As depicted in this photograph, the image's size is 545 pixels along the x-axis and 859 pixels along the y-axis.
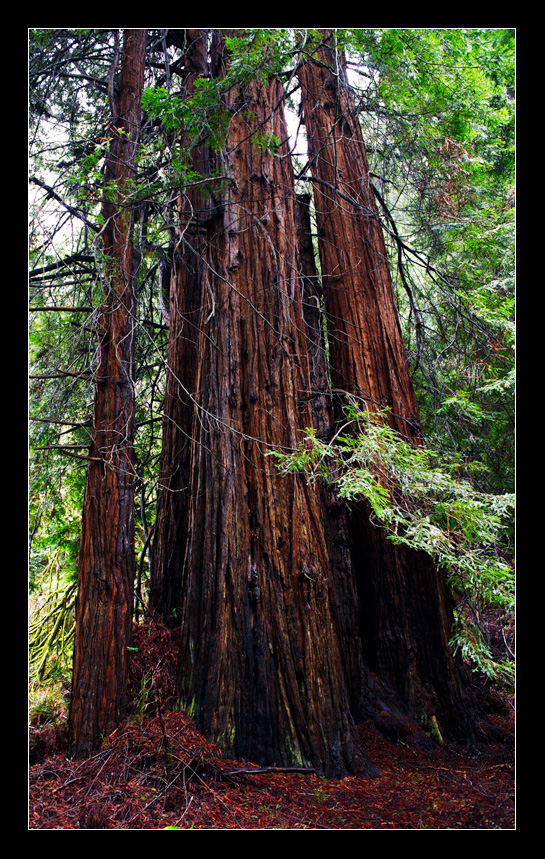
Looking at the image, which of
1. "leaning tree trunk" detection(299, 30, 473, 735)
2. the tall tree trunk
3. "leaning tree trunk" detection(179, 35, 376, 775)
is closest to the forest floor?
"leaning tree trunk" detection(179, 35, 376, 775)

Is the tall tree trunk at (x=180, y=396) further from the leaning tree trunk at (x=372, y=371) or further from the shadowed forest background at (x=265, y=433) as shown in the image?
the leaning tree trunk at (x=372, y=371)

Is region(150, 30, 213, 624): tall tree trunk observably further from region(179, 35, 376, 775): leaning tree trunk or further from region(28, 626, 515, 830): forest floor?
region(28, 626, 515, 830): forest floor

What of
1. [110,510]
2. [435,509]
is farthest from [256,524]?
[435,509]

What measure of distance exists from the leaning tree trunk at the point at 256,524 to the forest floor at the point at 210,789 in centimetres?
21

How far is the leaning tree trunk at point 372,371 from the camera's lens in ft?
15.7

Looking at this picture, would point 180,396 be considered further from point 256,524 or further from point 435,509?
point 435,509

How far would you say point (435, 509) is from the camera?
161 inches

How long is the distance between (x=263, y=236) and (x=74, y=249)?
2.10 metres

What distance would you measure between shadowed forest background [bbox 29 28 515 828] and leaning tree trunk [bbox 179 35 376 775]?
2cm

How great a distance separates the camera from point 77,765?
3.55 meters

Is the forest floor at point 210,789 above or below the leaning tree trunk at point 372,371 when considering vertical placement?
below

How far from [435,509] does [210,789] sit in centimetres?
248

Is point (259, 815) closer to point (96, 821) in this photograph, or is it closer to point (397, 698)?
point (96, 821)

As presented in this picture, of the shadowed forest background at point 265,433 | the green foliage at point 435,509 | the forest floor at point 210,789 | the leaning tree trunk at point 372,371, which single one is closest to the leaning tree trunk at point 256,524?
the shadowed forest background at point 265,433
